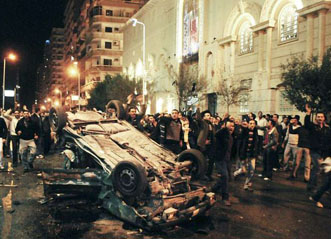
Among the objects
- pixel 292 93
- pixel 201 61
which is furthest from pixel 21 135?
pixel 201 61

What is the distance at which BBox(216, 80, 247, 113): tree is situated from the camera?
23548mm

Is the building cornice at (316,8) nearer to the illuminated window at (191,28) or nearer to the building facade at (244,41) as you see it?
the building facade at (244,41)

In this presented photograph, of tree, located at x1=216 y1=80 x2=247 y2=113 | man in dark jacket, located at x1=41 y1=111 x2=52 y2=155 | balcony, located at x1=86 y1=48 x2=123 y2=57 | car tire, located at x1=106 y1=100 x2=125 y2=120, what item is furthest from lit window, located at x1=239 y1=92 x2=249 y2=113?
balcony, located at x1=86 y1=48 x2=123 y2=57

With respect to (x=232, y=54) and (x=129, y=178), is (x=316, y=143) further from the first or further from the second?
(x=232, y=54)

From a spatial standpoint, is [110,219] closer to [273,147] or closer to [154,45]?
[273,147]

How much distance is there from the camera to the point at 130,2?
198ft

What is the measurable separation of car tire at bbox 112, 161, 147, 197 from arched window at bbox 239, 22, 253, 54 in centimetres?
2010

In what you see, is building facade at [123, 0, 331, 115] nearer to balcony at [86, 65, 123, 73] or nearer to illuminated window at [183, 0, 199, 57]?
illuminated window at [183, 0, 199, 57]

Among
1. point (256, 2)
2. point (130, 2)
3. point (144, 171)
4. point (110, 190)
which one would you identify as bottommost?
point (110, 190)

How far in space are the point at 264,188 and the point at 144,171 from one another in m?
4.69

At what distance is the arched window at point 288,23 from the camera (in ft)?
65.5

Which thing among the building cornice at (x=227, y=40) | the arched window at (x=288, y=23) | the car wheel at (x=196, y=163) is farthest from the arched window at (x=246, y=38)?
the car wheel at (x=196, y=163)

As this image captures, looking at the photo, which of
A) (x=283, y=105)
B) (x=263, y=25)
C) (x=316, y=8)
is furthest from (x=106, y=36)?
(x=316, y=8)

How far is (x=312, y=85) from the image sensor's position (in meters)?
13.9
